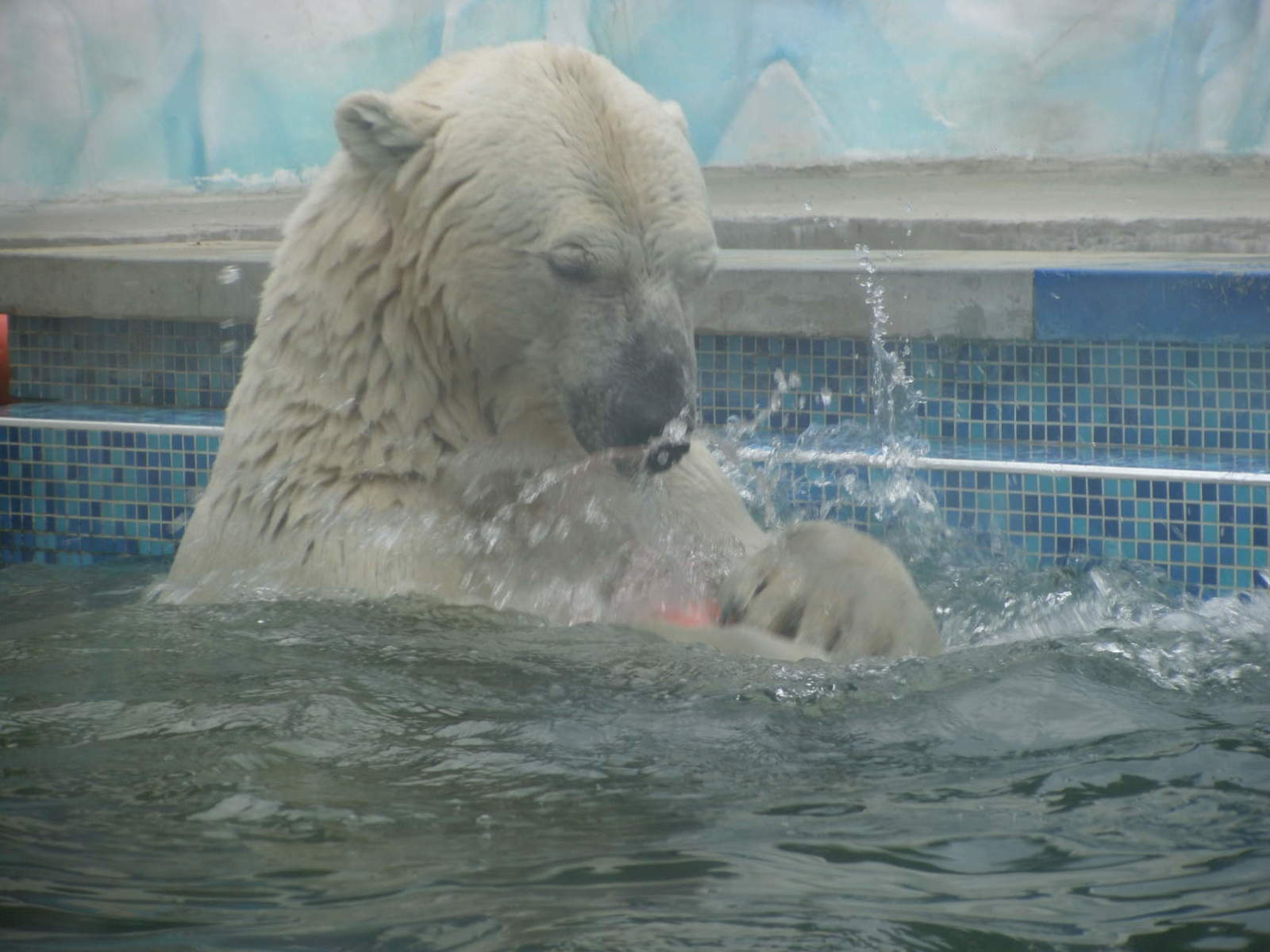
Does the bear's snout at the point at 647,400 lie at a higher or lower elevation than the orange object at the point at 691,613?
higher

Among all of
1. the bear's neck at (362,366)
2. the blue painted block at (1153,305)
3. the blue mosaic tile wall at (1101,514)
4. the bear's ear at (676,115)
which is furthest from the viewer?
the blue painted block at (1153,305)

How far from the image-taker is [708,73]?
9922 millimetres

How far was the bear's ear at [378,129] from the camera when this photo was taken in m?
2.77

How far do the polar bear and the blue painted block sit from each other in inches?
85.3

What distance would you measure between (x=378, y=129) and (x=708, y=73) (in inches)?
293

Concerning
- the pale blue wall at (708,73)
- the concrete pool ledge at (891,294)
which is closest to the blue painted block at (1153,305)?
the concrete pool ledge at (891,294)

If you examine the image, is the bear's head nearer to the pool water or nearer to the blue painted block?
the pool water

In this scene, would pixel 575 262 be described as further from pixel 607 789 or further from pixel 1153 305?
pixel 1153 305

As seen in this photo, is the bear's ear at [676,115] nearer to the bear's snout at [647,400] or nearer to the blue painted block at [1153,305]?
the bear's snout at [647,400]

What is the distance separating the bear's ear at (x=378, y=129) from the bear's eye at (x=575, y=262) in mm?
347

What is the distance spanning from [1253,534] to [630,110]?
239 centimetres

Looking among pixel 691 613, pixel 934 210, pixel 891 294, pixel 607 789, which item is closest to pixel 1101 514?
pixel 891 294

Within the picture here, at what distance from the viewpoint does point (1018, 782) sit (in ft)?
7.27

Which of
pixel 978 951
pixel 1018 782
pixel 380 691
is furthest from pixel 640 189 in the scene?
pixel 978 951
